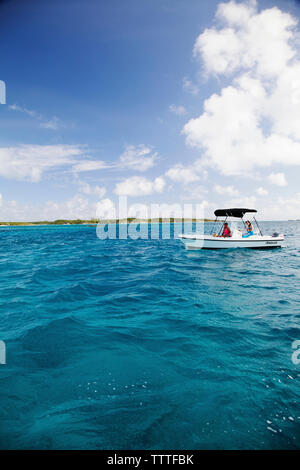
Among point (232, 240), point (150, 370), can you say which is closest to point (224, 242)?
point (232, 240)

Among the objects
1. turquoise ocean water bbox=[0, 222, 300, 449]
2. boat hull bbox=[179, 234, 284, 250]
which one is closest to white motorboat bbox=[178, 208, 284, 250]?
boat hull bbox=[179, 234, 284, 250]

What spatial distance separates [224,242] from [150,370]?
18.8 m

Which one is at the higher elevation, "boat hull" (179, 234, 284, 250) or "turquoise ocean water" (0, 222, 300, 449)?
"boat hull" (179, 234, 284, 250)

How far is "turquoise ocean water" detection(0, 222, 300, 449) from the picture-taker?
120 inches

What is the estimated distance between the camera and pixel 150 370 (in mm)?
4379

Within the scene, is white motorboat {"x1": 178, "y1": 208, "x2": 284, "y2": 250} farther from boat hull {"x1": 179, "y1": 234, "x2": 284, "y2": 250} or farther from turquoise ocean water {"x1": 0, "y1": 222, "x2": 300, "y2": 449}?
turquoise ocean water {"x1": 0, "y1": 222, "x2": 300, "y2": 449}

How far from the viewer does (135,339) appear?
5.60 metres

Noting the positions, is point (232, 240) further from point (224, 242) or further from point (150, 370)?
point (150, 370)

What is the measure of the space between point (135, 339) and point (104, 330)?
1061mm

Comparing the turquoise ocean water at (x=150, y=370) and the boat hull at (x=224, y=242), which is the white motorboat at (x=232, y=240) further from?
the turquoise ocean water at (x=150, y=370)

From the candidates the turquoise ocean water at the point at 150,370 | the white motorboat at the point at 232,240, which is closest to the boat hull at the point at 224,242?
the white motorboat at the point at 232,240

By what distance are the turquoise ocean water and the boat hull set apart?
39.7 ft

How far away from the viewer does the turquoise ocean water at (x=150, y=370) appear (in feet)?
10.00

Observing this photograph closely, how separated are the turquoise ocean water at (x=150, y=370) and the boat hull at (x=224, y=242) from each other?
12.1m
